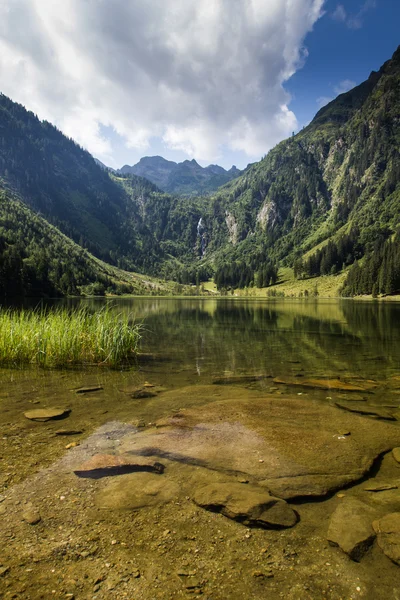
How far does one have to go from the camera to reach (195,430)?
10.6 metres

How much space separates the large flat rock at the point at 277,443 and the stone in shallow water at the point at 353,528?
27.7 inches

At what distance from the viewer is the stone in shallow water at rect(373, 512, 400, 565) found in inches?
205

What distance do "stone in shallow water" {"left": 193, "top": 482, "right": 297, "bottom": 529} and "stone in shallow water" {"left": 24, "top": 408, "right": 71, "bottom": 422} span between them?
7044mm

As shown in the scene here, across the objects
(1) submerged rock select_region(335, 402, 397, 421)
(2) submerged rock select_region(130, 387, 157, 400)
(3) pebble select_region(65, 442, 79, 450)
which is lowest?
(1) submerged rock select_region(335, 402, 397, 421)

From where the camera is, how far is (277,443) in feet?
31.6

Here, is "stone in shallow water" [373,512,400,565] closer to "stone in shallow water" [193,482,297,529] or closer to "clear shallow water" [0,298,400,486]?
"stone in shallow water" [193,482,297,529]

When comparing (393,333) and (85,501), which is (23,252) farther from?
(85,501)

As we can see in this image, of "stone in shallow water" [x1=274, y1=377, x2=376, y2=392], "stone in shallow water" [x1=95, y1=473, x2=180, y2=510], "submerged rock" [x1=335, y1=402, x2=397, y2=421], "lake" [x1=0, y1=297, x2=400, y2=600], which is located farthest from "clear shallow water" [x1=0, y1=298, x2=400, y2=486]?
"stone in shallow water" [x1=95, y1=473, x2=180, y2=510]

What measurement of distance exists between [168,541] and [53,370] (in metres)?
17.0

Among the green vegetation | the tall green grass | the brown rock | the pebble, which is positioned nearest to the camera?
the brown rock

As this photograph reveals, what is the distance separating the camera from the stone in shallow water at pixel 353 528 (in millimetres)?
5332

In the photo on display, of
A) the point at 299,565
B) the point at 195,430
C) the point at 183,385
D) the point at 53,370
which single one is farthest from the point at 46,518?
the point at 53,370

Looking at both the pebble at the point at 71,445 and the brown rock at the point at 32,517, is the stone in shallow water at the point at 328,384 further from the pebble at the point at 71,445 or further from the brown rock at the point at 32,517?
the brown rock at the point at 32,517

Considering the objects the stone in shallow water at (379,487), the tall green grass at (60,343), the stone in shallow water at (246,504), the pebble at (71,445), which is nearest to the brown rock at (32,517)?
the stone in shallow water at (246,504)
